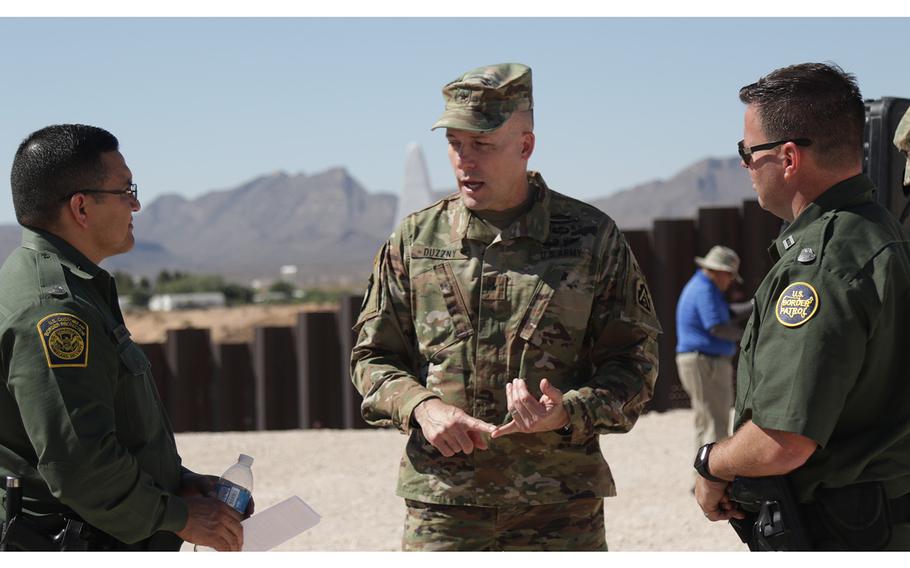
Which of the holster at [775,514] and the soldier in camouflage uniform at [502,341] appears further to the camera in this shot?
the soldier in camouflage uniform at [502,341]

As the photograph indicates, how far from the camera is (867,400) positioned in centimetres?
263

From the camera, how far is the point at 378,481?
9969mm

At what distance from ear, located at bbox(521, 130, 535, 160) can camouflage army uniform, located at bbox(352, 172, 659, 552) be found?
0.44 ft

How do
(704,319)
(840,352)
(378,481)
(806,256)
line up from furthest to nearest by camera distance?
(378,481)
(704,319)
(806,256)
(840,352)

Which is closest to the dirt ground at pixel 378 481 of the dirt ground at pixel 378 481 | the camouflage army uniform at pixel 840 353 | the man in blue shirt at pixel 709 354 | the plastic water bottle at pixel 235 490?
the dirt ground at pixel 378 481

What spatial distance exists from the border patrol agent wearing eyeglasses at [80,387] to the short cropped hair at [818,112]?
164cm

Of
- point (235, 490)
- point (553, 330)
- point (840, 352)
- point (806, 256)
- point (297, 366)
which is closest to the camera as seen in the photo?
point (840, 352)

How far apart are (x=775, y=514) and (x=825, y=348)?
1.35ft

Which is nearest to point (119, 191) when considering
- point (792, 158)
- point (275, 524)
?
point (275, 524)

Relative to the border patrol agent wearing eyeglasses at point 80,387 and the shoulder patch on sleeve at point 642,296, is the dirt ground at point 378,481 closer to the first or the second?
the shoulder patch on sleeve at point 642,296

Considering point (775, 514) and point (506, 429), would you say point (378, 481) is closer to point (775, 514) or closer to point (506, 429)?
point (506, 429)

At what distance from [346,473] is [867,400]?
8.19 metres

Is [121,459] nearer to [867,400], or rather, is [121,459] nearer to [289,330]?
[867,400]

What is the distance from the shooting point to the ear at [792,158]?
2.79m
